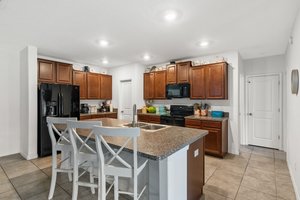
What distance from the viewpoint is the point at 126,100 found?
579 cm

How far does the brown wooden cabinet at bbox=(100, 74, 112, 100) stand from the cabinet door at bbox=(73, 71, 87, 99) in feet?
2.13

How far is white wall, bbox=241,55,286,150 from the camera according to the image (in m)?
4.18

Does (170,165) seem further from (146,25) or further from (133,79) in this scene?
(133,79)

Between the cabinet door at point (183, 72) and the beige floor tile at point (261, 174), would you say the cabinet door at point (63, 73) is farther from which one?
the beige floor tile at point (261, 174)

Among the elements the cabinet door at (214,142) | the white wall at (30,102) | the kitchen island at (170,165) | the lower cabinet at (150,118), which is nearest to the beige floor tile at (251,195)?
the kitchen island at (170,165)

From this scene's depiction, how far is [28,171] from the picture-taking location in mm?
3023

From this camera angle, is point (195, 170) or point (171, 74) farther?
point (171, 74)

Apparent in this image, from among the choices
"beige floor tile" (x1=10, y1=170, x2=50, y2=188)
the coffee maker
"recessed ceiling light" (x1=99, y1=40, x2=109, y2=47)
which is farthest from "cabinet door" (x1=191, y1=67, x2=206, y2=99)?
"beige floor tile" (x1=10, y1=170, x2=50, y2=188)

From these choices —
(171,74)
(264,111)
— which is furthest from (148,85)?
(264,111)

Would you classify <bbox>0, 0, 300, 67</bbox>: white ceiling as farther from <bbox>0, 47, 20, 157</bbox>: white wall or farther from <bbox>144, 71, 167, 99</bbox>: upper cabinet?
<bbox>144, 71, 167, 99</bbox>: upper cabinet

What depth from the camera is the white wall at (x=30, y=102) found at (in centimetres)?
362

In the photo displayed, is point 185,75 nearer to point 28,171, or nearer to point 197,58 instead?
point 197,58

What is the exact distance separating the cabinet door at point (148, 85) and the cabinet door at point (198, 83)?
4.52ft

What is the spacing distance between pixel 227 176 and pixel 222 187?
43 cm
